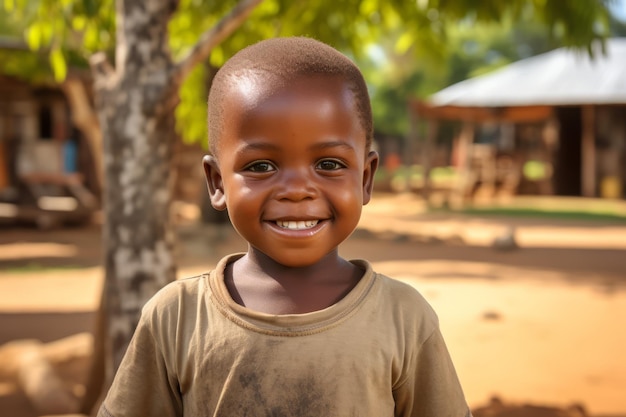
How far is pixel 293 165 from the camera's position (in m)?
1.45

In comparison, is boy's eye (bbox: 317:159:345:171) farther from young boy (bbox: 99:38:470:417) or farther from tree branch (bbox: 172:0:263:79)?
tree branch (bbox: 172:0:263:79)

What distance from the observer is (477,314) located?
6148 mm

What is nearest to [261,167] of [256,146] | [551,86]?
[256,146]

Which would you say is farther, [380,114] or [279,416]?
[380,114]

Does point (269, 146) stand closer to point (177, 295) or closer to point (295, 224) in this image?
point (295, 224)

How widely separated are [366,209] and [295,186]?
17.3m

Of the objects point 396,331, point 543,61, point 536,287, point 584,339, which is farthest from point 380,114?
point 396,331

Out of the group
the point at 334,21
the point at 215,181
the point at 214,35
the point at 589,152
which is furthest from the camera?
the point at 589,152

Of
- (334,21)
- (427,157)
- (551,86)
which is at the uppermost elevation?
(551,86)

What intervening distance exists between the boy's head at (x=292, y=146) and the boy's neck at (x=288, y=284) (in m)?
0.06

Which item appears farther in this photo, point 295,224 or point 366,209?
point 366,209

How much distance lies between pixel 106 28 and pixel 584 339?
4.08 metres

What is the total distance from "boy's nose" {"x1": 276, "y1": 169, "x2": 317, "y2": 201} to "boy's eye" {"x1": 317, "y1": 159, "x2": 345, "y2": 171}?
0.17 ft

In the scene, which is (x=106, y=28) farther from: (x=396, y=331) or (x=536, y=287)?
(x=536, y=287)
